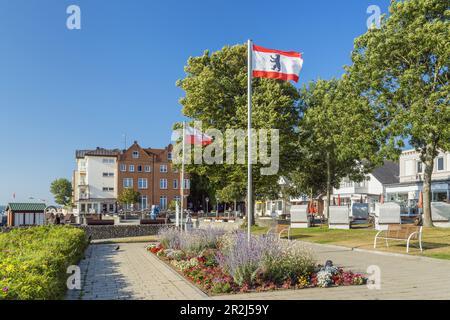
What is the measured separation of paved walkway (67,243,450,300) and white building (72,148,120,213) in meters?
76.1

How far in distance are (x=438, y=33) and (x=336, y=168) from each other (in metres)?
18.1

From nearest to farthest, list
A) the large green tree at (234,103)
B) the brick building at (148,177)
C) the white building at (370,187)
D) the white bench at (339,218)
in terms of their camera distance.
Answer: the white bench at (339,218) < the large green tree at (234,103) < the white building at (370,187) < the brick building at (148,177)

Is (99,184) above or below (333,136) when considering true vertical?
below

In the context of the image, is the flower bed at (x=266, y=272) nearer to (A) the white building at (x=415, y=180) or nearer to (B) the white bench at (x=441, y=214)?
(B) the white bench at (x=441, y=214)

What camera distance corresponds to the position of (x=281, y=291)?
9.44 m

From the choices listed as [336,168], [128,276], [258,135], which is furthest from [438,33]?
[128,276]

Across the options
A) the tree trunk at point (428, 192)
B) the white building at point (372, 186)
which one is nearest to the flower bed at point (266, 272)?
the tree trunk at point (428, 192)

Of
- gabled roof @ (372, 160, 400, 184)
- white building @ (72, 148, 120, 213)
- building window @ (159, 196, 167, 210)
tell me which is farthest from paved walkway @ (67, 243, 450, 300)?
white building @ (72, 148, 120, 213)

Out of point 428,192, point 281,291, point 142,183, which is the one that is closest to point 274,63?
point 281,291

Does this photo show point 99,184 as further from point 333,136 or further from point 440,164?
point 333,136

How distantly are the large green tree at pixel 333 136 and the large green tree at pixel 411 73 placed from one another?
3.31 feet

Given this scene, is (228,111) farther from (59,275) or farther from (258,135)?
(59,275)

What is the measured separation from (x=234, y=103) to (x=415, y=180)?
101ft

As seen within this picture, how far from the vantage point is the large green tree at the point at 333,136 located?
88.9 feet
